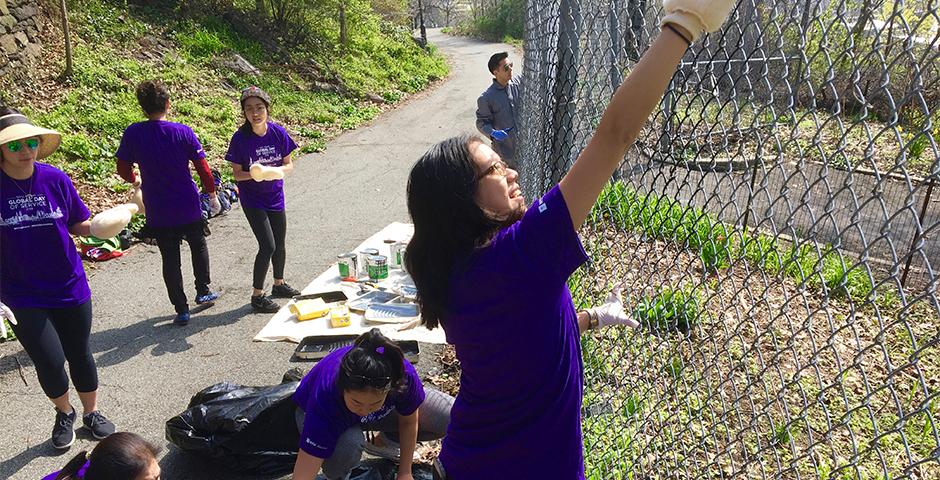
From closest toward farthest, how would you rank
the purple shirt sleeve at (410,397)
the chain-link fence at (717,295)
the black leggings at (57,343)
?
the chain-link fence at (717,295), the purple shirt sleeve at (410,397), the black leggings at (57,343)

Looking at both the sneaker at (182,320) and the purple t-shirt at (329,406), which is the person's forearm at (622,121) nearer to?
the purple t-shirt at (329,406)

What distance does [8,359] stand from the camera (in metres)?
4.73

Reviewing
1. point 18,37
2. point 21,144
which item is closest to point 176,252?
point 21,144

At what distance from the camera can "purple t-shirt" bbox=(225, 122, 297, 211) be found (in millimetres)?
5281

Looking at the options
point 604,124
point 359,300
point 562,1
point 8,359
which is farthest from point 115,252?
point 604,124

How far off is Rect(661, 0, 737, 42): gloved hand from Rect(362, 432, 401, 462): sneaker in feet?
9.50

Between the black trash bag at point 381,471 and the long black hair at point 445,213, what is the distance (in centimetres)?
192

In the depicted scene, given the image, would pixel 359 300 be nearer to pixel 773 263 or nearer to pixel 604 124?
pixel 773 263

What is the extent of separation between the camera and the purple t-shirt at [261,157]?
17.3 ft

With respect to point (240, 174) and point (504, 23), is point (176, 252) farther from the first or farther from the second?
point (504, 23)

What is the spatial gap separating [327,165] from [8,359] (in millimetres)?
6516

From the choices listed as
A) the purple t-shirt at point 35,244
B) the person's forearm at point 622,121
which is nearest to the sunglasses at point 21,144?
the purple t-shirt at point 35,244

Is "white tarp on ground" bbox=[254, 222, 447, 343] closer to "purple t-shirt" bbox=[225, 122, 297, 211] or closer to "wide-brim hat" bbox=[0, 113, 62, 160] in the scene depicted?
"purple t-shirt" bbox=[225, 122, 297, 211]

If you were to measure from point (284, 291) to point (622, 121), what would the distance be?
5.02m
